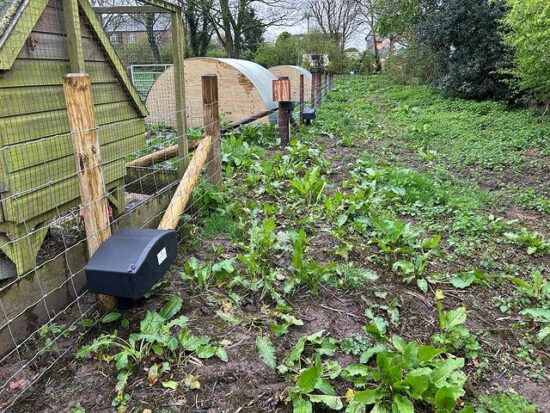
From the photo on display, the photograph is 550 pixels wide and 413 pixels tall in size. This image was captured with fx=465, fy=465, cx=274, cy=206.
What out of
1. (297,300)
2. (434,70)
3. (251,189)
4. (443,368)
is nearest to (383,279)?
(297,300)

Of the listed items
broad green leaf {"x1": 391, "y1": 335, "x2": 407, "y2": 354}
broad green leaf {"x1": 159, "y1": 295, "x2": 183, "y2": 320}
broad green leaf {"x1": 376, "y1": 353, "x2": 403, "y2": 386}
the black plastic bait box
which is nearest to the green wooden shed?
the black plastic bait box

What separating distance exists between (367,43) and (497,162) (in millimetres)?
38487

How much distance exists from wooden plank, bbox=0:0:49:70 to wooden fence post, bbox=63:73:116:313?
1.20 feet

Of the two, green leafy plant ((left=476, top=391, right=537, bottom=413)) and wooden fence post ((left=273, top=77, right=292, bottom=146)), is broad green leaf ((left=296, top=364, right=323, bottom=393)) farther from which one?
wooden fence post ((left=273, top=77, right=292, bottom=146))

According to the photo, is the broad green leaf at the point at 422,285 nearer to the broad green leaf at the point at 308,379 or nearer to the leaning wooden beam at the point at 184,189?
the broad green leaf at the point at 308,379

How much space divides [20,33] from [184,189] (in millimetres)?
1654

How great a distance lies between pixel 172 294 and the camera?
9.86 ft

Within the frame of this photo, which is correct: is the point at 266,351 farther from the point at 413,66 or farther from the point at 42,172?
the point at 413,66

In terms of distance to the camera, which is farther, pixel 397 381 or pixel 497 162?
pixel 497 162

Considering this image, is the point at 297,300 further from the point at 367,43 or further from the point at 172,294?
the point at 367,43

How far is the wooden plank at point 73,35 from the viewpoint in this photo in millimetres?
2789

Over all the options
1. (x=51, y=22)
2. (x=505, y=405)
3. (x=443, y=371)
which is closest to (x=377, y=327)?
(x=443, y=371)

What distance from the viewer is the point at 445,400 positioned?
207 centimetres

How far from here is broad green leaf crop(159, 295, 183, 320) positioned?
9.01 feet
